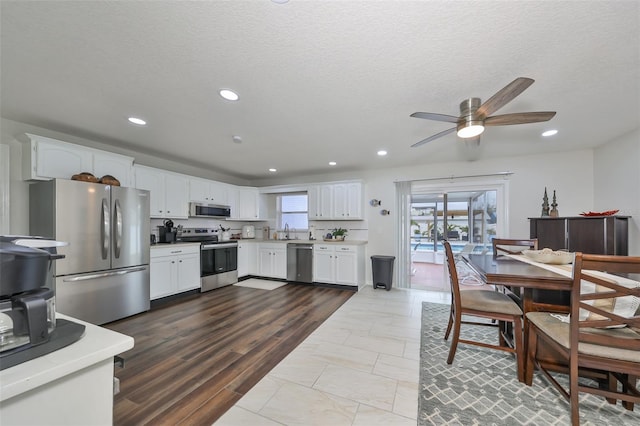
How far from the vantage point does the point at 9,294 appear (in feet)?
2.29

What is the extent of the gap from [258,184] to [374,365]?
542 centimetres

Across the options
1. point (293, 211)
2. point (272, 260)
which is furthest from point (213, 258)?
point (293, 211)

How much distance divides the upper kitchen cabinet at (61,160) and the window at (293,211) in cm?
339

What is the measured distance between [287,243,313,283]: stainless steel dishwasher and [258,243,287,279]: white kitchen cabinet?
129 mm

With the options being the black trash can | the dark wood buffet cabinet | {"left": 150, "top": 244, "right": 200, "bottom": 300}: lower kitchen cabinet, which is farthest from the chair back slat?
{"left": 150, "top": 244, "right": 200, "bottom": 300}: lower kitchen cabinet

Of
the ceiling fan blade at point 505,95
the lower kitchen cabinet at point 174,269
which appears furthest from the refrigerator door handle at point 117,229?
the ceiling fan blade at point 505,95

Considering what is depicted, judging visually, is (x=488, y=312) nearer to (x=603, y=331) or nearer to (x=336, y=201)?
(x=603, y=331)

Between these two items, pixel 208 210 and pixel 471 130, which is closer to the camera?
pixel 471 130

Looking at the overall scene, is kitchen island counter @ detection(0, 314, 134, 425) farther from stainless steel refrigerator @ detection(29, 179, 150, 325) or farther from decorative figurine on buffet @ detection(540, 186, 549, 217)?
→ decorative figurine on buffet @ detection(540, 186, 549, 217)

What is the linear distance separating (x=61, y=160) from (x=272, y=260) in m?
3.63

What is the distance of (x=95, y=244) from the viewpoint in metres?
3.01

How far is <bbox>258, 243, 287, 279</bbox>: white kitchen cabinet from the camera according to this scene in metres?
5.33

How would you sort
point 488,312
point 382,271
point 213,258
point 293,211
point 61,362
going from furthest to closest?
point 293,211 → point 382,271 → point 213,258 → point 488,312 → point 61,362

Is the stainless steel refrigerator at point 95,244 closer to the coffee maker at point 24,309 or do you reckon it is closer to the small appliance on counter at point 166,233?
the small appliance on counter at point 166,233
